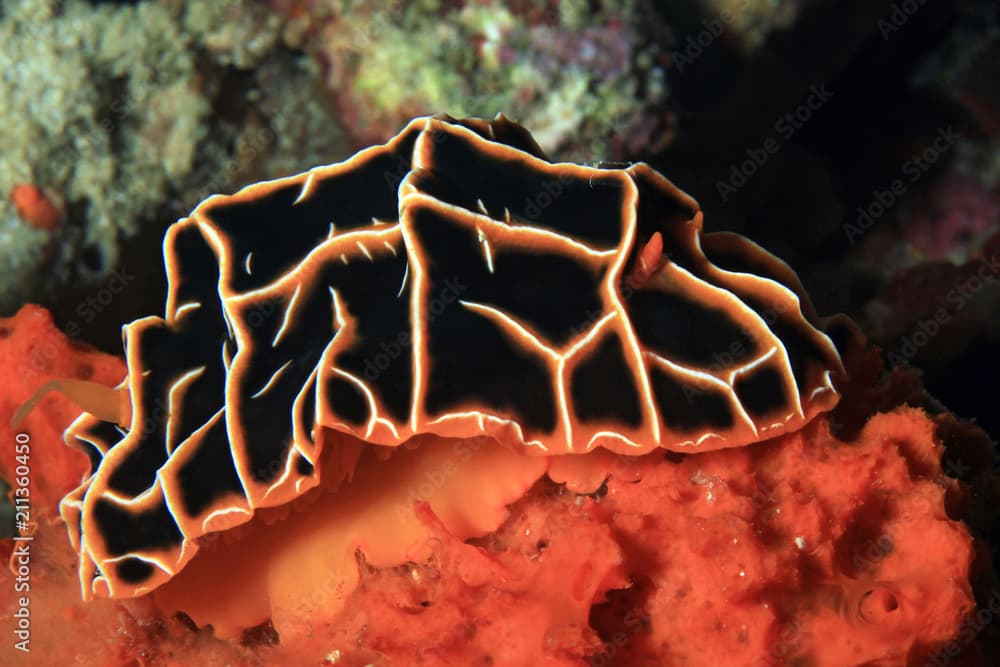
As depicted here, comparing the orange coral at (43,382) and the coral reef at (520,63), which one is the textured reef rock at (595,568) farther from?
the coral reef at (520,63)

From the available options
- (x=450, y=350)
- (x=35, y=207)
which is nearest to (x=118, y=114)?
(x=35, y=207)

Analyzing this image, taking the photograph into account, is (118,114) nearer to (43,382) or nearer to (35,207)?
(35,207)

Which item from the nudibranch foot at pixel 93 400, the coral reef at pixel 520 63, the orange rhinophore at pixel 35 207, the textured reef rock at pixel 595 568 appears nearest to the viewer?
the textured reef rock at pixel 595 568

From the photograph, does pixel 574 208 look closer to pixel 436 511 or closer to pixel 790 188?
pixel 436 511

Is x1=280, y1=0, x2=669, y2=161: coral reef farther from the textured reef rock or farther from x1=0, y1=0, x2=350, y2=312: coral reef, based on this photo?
the textured reef rock

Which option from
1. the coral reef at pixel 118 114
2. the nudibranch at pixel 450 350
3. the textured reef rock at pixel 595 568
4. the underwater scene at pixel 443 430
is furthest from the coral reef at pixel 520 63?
the textured reef rock at pixel 595 568

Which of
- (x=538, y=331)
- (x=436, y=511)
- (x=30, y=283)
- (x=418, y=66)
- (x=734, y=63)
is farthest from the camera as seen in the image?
(x=734, y=63)

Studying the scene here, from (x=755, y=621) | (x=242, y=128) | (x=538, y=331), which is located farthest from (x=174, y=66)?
(x=755, y=621)
